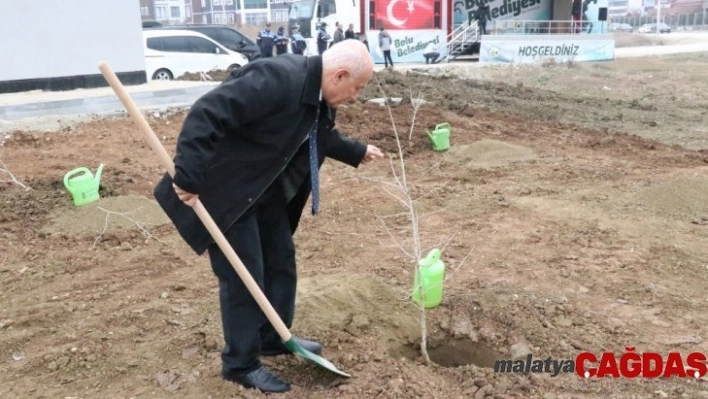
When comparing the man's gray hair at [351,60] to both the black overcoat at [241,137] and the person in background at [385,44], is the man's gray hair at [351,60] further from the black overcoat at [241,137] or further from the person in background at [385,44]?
the person in background at [385,44]

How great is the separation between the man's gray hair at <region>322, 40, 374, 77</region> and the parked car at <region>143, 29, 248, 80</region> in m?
13.8

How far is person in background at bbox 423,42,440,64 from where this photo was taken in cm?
2311

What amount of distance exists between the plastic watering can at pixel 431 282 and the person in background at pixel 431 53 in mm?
19917

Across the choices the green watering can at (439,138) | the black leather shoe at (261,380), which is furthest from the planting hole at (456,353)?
the green watering can at (439,138)

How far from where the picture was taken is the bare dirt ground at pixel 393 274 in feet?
10.8

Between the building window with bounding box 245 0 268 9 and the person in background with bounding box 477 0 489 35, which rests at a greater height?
the building window with bounding box 245 0 268 9

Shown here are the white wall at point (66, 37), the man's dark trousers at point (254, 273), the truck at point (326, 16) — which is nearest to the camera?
the man's dark trousers at point (254, 273)

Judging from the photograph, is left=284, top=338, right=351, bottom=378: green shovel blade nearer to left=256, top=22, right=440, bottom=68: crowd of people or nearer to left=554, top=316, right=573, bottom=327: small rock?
left=554, top=316, right=573, bottom=327: small rock

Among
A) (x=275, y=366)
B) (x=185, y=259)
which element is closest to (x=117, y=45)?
(x=185, y=259)

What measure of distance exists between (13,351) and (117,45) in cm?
877

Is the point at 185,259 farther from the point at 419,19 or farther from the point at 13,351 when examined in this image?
the point at 419,19

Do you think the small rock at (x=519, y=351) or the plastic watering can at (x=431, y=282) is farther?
the plastic watering can at (x=431, y=282)

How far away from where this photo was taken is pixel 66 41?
1081 cm

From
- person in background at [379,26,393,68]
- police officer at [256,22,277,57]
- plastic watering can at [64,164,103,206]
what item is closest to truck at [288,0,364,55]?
person in background at [379,26,393,68]
